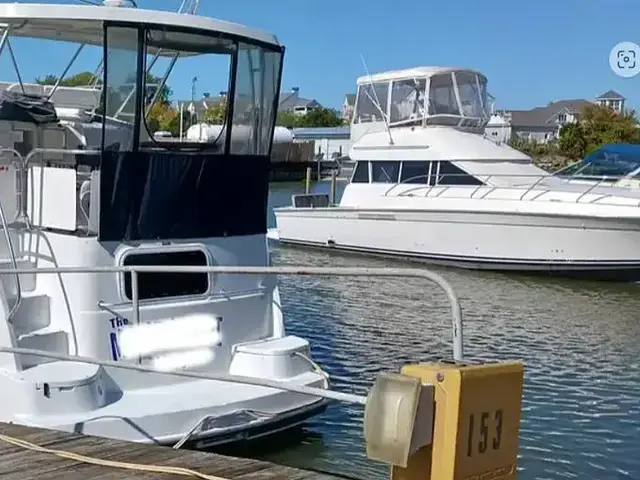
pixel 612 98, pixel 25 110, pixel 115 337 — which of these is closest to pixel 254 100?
pixel 25 110

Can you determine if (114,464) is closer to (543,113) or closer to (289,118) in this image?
(289,118)

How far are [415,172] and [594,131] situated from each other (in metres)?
44.1

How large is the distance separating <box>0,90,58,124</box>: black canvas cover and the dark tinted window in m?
1.72

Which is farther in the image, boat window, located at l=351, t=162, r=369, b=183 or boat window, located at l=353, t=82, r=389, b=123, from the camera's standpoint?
boat window, located at l=353, t=82, r=389, b=123

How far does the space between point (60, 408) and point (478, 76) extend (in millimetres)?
19284

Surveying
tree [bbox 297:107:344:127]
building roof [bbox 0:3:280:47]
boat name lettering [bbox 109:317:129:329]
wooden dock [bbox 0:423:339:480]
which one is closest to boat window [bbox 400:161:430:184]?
building roof [bbox 0:3:280:47]

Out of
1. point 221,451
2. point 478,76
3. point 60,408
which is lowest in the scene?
point 221,451

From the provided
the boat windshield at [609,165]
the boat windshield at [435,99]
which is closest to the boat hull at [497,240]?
the boat windshield at [609,165]

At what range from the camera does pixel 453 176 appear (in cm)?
2133

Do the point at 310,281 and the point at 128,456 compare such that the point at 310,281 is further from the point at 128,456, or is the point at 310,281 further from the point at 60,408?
the point at 128,456

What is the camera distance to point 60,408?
629 centimetres

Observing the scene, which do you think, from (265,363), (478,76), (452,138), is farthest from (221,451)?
(478,76)

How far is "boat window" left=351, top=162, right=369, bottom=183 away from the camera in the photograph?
23.4m

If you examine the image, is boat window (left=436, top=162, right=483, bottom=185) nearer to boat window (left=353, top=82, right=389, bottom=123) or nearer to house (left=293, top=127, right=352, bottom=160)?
boat window (left=353, top=82, right=389, bottom=123)
